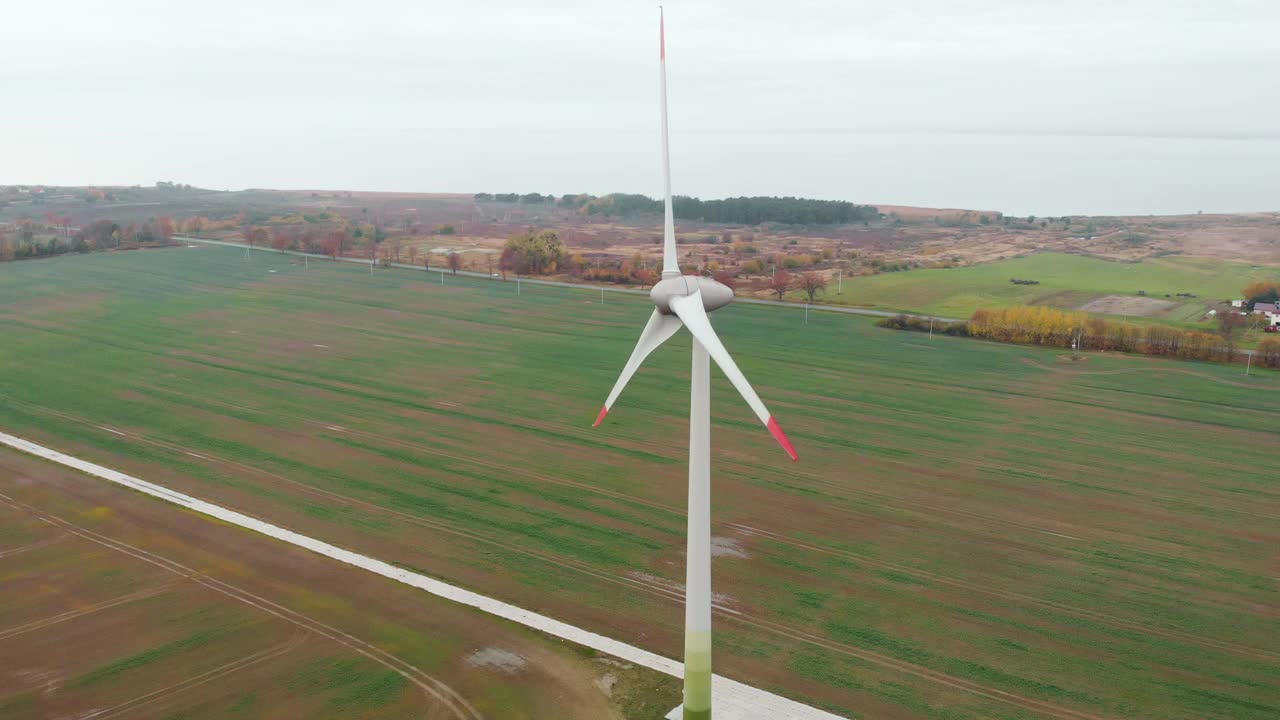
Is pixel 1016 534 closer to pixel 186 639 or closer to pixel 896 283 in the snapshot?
pixel 186 639

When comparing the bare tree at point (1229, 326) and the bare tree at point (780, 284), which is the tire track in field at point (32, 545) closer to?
the bare tree at point (780, 284)

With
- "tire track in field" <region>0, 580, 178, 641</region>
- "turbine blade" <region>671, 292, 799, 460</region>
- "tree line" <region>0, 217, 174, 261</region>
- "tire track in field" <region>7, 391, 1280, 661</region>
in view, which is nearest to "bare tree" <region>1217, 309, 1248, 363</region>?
"tire track in field" <region>7, 391, 1280, 661</region>

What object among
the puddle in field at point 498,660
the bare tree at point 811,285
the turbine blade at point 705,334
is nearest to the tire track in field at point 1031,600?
the puddle in field at point 498,660

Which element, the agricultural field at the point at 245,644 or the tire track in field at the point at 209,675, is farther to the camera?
the agricultural field at the point at 245,644

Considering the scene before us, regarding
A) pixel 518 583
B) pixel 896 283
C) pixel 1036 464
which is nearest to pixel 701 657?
pixel 518 583

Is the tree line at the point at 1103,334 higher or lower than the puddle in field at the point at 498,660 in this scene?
higher

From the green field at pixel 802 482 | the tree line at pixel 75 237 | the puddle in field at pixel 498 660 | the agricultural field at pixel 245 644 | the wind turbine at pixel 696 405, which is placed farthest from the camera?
the tree line at pixel 75 237

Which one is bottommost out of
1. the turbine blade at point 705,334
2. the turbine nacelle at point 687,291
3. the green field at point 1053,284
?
the green field at point 1053,284

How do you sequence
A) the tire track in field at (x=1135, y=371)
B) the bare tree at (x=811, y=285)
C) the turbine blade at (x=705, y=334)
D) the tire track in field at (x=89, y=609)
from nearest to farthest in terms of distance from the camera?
the turbine blade at (x=705, y=334), the tire track in field at (x=89, y=609), the tire track in field at (x=1135, y=371), the bare tree at (x=811, y=285)
